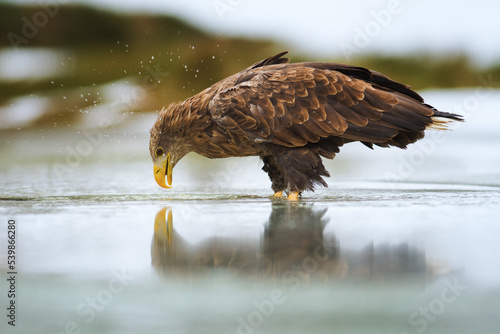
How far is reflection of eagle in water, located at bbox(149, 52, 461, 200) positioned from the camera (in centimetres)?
512

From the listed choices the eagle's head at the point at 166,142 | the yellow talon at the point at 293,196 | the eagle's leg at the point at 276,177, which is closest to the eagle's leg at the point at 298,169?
the yellow talon at the point at 293,196

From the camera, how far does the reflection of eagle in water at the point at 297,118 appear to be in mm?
5125

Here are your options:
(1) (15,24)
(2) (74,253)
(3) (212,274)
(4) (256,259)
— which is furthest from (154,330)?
(1) (15,24)

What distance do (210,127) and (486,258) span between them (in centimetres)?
286

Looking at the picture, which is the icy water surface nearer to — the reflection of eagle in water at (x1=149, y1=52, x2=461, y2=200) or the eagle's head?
the eagle's head

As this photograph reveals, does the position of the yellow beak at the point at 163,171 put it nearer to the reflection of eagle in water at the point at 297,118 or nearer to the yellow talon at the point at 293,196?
the reflection of eagle in water at the point at 297,118

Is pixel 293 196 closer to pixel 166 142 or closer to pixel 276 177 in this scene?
pixel 276 177

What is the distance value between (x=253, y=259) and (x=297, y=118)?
238 cm

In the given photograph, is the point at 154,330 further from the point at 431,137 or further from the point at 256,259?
the point at 431,137

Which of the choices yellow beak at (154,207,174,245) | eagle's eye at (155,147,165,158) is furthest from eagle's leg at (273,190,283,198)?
yellow beak at (154,207,174,245)

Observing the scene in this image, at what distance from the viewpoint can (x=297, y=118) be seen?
16.9 feet

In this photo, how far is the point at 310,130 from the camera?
16.9 ft

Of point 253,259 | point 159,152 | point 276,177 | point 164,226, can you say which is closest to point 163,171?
point 159,152

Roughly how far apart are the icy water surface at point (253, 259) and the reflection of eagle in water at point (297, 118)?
1.22 feet
